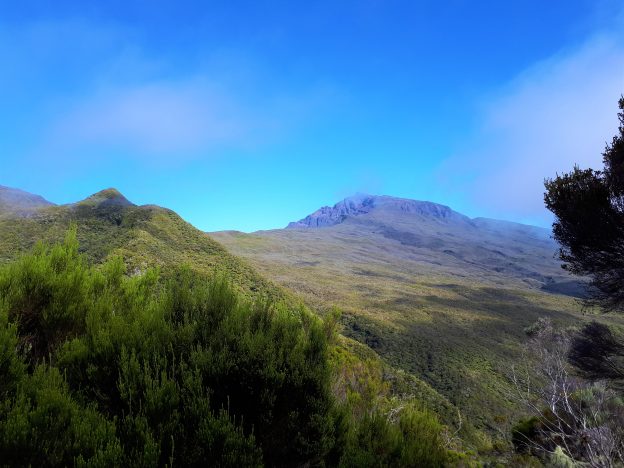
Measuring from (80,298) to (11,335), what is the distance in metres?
1.56

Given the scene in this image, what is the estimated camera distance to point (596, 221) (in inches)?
449

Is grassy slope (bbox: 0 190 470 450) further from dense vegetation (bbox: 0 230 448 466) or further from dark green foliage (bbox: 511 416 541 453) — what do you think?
dense vegetation (bbox: 0 230 448 466)

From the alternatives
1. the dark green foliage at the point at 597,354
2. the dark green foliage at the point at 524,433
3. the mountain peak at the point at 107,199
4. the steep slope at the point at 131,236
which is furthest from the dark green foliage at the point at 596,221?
the mountain peak at the point at 107,199

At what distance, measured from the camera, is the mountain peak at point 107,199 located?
3130 inches

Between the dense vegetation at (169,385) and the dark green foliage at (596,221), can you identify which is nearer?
the dense vegetation at (169,385)

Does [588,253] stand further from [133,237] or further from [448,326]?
[448,326]

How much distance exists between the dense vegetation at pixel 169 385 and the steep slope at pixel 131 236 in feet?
140

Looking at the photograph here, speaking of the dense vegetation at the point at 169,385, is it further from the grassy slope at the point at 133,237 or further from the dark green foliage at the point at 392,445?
the grassy slope at the point at 133,237

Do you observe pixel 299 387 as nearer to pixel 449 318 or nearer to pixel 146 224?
pixel 146 224

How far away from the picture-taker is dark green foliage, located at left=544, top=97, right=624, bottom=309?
1121 centimetres

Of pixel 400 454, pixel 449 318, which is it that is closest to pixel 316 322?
pixel 400 454

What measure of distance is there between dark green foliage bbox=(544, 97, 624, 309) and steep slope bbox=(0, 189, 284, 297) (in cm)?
3993

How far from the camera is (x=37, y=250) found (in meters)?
6.46

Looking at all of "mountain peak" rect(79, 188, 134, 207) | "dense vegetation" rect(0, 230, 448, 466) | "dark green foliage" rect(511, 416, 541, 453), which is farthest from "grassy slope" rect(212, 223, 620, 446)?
"mountain peak" rect(79, 188, 134, 207)
